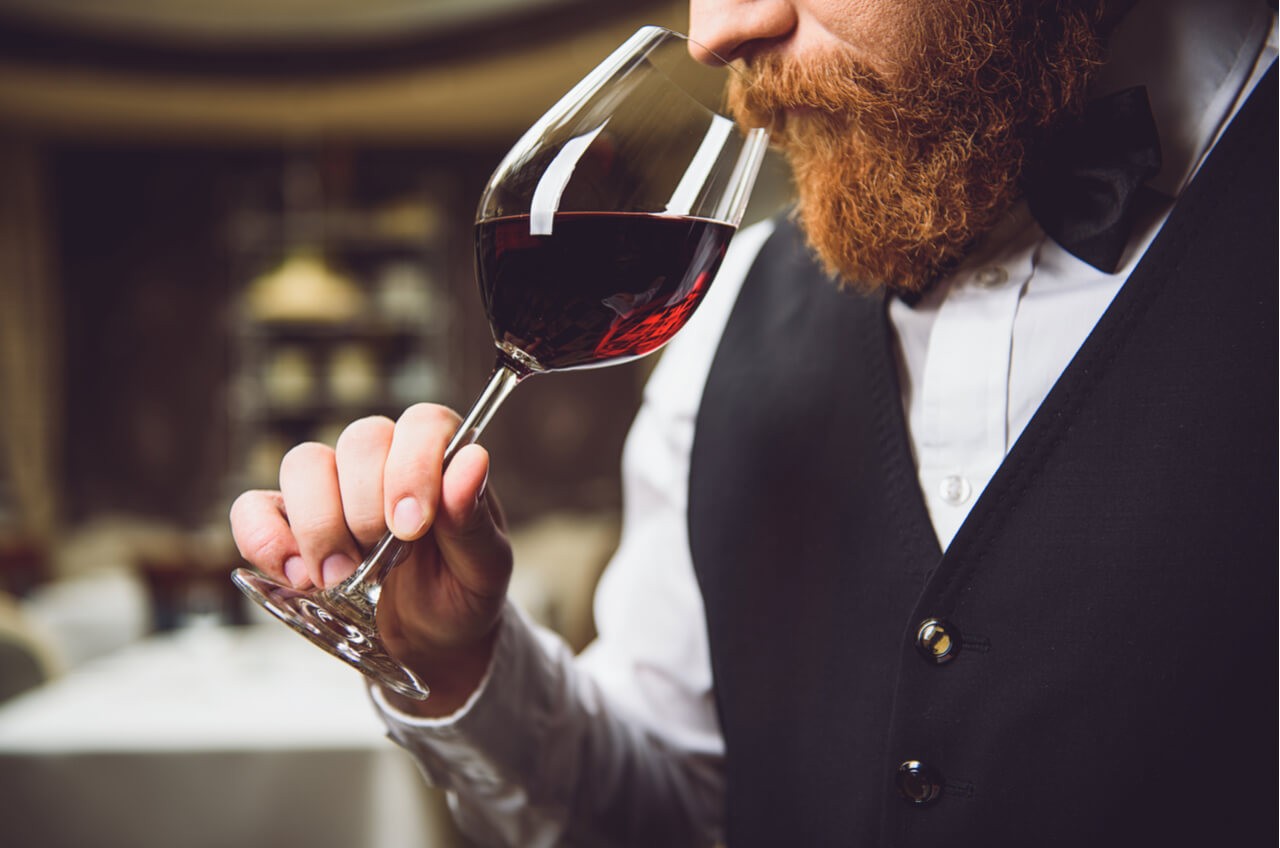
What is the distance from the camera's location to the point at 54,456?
6.48 meters

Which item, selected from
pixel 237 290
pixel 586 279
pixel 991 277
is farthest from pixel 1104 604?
pixel 237 290

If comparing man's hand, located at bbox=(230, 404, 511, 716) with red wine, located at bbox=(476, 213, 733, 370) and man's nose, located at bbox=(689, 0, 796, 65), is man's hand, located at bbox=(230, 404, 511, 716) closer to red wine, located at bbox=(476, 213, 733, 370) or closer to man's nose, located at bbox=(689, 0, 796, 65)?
red wine, located at bbox=(476, 213, 733, 370)

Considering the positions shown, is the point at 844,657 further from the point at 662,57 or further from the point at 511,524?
the point at 511,524

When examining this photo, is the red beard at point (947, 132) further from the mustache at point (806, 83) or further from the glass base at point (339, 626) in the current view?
→ the glass base at point (339, 626)

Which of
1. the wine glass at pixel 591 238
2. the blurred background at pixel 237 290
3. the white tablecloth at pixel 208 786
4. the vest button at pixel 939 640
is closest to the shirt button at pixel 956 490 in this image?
the vest button at pixel 939 640

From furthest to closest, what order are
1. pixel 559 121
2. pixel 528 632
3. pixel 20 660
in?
1. pixel 20 660
2. pixel 528 632
3. pixel 559 121

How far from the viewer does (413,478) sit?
56 cm

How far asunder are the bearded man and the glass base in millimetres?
35

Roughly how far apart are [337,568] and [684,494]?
17.6 inches

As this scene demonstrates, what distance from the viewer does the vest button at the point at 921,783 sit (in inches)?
25.8

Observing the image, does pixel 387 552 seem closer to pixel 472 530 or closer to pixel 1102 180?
pixel 472 530

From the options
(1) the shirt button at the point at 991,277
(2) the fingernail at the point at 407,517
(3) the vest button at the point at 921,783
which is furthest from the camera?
(1) the shirt button at the point at 991,277

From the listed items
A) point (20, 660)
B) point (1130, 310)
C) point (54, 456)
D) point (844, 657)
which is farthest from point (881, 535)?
point (54, 456)

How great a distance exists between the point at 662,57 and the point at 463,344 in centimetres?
612
